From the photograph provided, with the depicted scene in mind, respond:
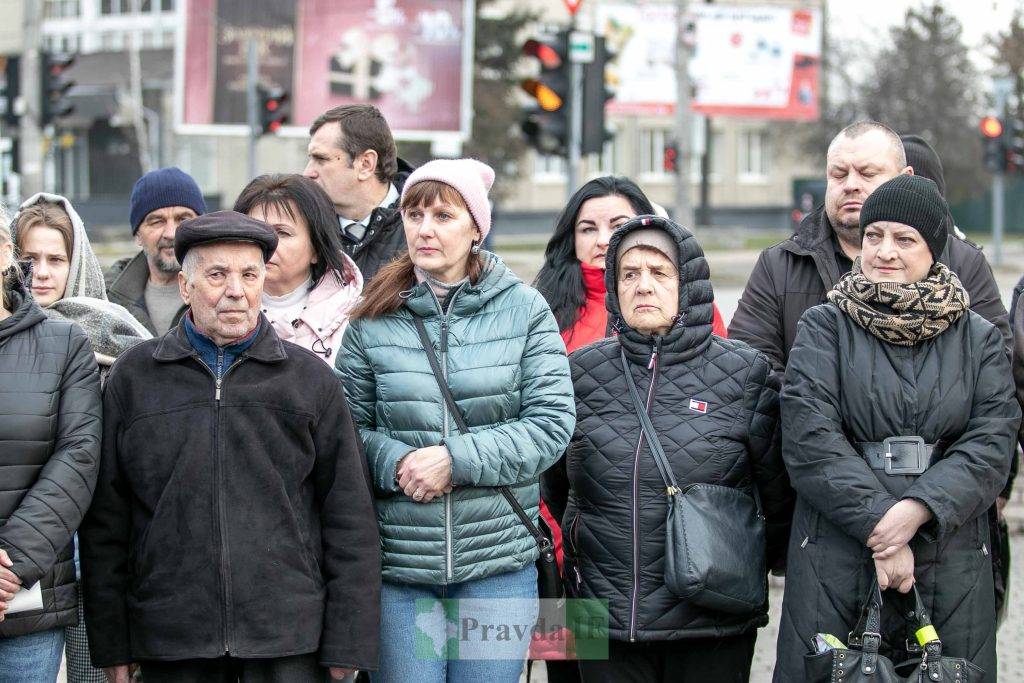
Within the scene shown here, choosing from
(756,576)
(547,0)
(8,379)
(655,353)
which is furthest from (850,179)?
(547,0)

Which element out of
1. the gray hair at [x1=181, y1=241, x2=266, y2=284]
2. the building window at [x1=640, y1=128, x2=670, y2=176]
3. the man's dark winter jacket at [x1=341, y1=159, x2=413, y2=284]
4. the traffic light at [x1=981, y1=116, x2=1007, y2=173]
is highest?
the building window at [x1=640, y1=128, x2=670, y2=176]

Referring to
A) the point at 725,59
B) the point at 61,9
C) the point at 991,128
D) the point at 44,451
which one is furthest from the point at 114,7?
the point at 44,451

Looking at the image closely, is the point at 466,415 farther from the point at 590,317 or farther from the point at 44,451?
the point at 590,317

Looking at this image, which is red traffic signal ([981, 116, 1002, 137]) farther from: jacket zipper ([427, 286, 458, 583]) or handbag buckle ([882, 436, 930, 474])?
jacket zipper ([427, 286, 458, 583])

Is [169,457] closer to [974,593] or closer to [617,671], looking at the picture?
[617,671]

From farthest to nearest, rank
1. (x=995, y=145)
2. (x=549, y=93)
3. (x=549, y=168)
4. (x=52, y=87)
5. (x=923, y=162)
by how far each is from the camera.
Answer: (x=549, y=168)
(x=995, y=145)
(x=52, y=87)
(x=549, y=93)
(x=923, y=162)

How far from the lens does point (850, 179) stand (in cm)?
503

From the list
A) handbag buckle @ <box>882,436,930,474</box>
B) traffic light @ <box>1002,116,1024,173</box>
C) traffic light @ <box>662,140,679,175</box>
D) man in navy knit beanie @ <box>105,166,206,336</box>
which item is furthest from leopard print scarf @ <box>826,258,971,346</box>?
traffic light @ <box>662,140,679,175</box>

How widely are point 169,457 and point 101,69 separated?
46.2m

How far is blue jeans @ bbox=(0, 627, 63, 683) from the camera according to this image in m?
3.63

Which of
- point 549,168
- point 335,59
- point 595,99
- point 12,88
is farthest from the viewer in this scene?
point 549,168

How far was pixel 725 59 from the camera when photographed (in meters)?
37.6

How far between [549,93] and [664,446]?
906cm

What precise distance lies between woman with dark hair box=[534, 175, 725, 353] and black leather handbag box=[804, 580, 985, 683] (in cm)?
153
